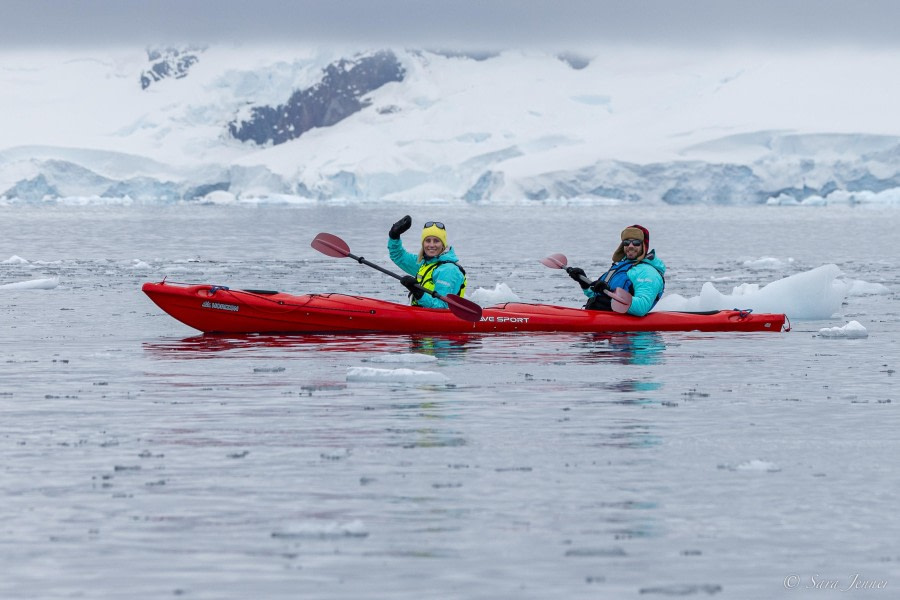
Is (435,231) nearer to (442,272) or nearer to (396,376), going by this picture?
(442,272)

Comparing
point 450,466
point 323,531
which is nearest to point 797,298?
point 450,466

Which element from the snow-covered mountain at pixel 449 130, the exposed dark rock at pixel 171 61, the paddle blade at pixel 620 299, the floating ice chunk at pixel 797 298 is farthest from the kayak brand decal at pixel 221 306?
the exposed dark rock at pixel 171 61

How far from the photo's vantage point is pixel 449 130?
11538cm

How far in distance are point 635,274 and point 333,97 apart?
14732cm

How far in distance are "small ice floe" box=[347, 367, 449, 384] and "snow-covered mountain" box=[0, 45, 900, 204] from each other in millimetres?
64940

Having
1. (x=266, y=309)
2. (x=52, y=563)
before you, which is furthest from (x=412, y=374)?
(x=52, y=563)

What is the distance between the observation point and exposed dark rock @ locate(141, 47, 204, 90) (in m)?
184

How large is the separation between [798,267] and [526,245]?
10.5 metres

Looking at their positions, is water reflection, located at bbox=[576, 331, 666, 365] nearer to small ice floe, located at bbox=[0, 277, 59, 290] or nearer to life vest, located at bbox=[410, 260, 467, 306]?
life vest, located at bbox=[410, 260, 467, 306]

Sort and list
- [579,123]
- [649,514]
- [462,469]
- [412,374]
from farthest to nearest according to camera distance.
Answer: [579,123], [412,374], [462,469], [649,514]

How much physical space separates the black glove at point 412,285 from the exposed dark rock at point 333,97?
141 m

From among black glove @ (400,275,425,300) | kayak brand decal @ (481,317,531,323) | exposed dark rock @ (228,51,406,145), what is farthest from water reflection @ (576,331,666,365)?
exposed dark rock @ (228,51,406,145)

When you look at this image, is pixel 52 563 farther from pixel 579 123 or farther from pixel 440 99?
pixel 440 99

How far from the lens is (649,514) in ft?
18.7
